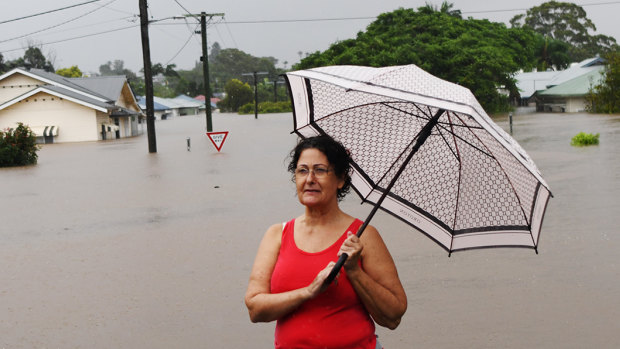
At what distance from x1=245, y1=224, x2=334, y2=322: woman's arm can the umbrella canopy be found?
0.66m

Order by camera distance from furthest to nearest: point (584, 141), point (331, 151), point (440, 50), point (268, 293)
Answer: point (440, 50) < point (584, 141) < point (331, 151) < point (268, 293)

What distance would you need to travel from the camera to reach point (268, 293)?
3088 millimetres

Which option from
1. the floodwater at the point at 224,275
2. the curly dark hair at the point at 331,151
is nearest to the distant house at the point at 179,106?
the floodwater at the point at 224,275

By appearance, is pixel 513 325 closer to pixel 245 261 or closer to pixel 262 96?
pixel 245 261

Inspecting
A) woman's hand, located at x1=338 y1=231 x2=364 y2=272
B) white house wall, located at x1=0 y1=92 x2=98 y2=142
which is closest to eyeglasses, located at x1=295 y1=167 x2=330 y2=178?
woman's hand, located at x1=338 y1=231 x2=364 y2=272

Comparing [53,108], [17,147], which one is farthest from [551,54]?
[17,147]

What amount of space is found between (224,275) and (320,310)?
483 centimetres

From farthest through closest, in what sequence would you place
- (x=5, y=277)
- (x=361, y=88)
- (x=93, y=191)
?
(x=93, y=191) < (x=5, y=277) < (x=361, y=88)

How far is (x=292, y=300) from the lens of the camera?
9.59 ft

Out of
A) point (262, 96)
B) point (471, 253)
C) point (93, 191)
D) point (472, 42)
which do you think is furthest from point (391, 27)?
point (262, 96)

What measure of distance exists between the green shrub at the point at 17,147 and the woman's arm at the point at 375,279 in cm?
2368

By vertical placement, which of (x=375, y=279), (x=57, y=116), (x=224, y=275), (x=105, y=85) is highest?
(x=105, y=85)

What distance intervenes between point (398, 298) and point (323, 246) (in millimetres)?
374

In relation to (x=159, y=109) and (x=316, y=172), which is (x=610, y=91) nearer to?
(x=316, y=172)
